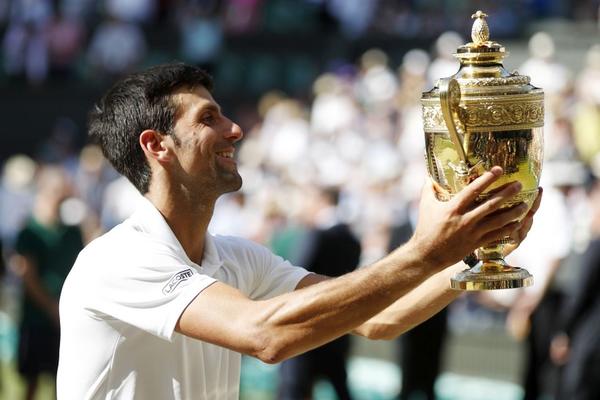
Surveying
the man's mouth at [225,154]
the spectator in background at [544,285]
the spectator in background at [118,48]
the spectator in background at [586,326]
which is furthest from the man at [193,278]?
the spectator in background at [118,48]

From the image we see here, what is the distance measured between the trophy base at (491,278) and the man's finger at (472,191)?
0.50m

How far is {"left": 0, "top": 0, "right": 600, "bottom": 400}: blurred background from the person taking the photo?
8.70 meters

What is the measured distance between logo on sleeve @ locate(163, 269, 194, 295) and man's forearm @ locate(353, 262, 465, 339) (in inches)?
25.5

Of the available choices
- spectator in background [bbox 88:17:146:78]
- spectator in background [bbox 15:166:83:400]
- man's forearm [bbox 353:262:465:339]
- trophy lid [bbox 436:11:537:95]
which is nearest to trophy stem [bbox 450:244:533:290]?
man's forearm [bbox 353:262:465:339]

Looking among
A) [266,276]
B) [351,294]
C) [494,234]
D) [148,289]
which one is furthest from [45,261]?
[494,234]

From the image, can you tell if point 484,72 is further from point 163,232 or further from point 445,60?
point 445,60

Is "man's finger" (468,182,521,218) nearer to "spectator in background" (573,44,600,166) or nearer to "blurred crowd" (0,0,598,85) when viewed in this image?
"spectator in background" (573,44,600,166)

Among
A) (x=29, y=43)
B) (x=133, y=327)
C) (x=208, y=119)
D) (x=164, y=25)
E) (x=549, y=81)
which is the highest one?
(x=164, y=25)

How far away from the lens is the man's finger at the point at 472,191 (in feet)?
10.2

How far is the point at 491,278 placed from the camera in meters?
3.62

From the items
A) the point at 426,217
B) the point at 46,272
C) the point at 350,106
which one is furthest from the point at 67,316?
the point at 350,106

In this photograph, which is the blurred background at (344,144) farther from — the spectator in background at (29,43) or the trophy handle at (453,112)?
the trophy handle at (453,112)

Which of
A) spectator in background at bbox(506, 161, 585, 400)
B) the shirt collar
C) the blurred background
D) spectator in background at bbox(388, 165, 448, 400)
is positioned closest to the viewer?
the shirt collar

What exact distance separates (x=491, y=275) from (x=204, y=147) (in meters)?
0.93
